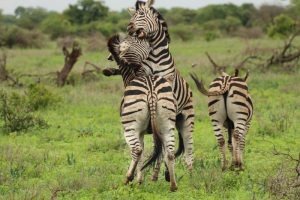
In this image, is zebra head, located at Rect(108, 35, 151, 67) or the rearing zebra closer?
zebra head, located at Rect(108, 35, 151, 67)

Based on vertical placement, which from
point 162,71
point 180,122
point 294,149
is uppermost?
point 162,71

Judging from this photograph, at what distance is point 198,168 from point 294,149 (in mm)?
2455

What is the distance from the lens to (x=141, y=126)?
6367mm

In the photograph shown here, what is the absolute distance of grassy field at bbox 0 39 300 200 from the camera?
253 inches

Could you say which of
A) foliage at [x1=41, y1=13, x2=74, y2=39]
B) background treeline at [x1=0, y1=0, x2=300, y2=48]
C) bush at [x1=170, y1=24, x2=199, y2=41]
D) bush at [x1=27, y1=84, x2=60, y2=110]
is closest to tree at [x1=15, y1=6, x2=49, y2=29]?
background treeline at [x1=0, y1=0, x2=300, y2=48]

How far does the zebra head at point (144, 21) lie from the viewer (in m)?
7.04

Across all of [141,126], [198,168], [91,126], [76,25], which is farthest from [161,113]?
[76,25]

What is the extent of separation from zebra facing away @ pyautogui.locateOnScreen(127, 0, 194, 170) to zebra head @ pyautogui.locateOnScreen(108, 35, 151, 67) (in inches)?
4.6

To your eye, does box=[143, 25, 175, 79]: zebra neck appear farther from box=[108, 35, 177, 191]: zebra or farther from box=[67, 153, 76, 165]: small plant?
box=[67, 153, 76, 165]: small plant

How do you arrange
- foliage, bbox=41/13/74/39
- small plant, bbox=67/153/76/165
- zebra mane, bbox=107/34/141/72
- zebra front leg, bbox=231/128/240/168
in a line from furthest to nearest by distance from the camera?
foliage, bbox=41/13/74/39 < small plant, bbox=67/153/76/165 < zebra front leg, bbox=231/128/240/168 < zebra mane, bbox=107/34/141/72

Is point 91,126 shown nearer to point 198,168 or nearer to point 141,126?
point 198,168

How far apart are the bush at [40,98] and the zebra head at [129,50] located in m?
6.29

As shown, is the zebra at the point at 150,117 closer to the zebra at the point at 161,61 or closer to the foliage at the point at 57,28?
the zebra at the point at 161,61

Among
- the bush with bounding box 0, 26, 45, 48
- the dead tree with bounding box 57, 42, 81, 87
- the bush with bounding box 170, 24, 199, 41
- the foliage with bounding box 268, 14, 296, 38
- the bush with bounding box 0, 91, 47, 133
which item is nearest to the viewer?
the bush with bounding box 0, 91, 47, 133
